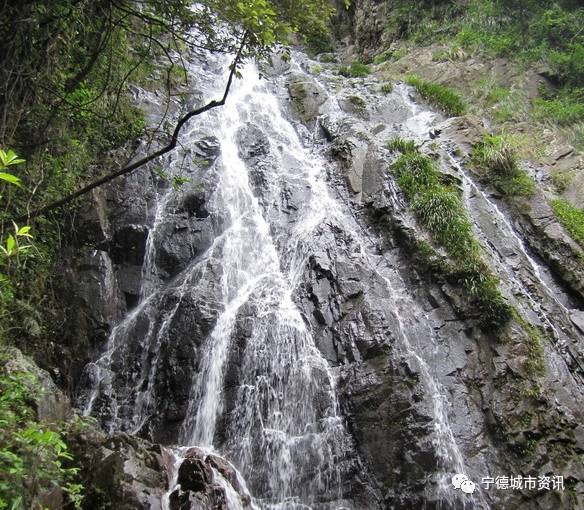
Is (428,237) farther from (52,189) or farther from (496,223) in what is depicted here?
(52,189)

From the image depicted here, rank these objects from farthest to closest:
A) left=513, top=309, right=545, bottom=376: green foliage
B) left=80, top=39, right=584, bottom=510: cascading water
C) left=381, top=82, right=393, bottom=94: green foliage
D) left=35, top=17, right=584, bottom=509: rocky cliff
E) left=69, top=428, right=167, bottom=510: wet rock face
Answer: left=381, top=82, right=393, bottom=94: green foliage
left=513, top=309, right=545, bottom=376: green foliage
left=80, top=39, right=584, bottom=510: cascading water
left=35, top=17, right=584, bottom=509: rocky cliff
left=69, top=428, right=167, bottom=510: wet rock face

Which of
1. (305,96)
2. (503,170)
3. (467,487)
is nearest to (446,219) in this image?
(503,170)

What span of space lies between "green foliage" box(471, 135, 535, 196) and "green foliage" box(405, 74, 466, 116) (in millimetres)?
3461

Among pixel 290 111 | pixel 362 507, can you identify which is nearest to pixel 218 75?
pixel 290 111

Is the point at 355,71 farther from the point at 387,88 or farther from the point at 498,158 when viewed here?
the point at 498,158

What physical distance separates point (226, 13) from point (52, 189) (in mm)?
4151

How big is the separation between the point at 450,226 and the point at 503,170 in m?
2.99

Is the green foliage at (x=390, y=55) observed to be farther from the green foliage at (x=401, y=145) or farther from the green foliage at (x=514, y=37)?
the green foliage at (x=401, y=145)

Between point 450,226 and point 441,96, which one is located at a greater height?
point 441,96

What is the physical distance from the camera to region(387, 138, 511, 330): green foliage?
8.22 meters
